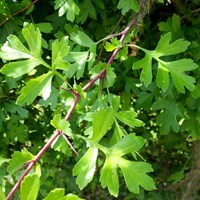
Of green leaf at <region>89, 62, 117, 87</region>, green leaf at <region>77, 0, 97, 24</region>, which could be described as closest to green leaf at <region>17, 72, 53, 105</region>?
green leaf at <region>89, 62, 117, 87</region>

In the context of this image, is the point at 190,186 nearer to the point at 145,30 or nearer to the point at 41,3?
the point at 145,30

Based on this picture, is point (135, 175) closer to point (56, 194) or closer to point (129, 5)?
point (56, 194)

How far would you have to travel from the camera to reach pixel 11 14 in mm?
1572

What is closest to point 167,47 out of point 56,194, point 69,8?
point 69,8

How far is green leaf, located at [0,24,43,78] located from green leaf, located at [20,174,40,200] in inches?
16.7

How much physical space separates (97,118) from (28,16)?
0.77 meters

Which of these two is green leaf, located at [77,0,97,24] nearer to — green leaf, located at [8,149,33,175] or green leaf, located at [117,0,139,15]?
green leaf, located at [117,0,139,15]

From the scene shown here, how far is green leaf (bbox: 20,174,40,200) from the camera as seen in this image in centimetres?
81

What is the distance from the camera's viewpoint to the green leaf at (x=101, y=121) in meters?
1.08

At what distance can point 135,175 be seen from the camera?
1.10 m

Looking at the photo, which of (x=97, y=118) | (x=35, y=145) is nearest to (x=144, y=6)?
(x=97, y=118)

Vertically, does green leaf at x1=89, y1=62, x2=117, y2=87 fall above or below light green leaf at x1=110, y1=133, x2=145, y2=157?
above

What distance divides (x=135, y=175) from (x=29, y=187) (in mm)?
353

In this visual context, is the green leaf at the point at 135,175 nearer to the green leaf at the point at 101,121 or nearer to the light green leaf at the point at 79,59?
the green leaf at the point at 101,121
